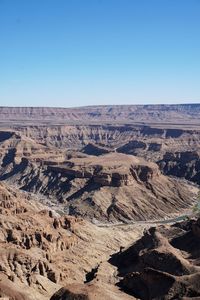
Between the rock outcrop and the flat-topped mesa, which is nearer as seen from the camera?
the rock outcrop

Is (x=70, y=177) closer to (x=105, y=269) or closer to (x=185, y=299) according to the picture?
(x=105, y=269)

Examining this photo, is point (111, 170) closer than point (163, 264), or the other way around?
point (163, 264)

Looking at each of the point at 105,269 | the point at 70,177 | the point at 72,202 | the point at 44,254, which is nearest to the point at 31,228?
the point at 44,254

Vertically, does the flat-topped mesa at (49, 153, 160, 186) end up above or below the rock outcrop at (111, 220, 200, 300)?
above

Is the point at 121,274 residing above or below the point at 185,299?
below

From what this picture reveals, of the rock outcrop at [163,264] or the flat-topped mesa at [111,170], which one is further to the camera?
the flat-topped mesa at [111,170]

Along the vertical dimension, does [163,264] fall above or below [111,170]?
below

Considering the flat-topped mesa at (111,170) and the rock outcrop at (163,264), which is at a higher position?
the flat-topped mesa at (111,170)

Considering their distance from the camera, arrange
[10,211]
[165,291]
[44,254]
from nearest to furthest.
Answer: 1. [165,291]
2. [44,254]
3. [10,211]
